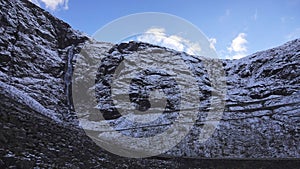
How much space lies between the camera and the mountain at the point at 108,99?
15.5 metres

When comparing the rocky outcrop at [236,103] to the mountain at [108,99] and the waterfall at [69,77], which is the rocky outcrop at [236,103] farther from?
the waterfall at [69,77]

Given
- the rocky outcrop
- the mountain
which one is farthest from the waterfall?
the rocky outcrop

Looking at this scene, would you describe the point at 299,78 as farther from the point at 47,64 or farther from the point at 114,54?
the point at 47,64

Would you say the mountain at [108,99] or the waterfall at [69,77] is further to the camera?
the waterfall at [69,77]

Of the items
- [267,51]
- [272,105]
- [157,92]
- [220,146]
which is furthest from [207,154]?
[267,51]

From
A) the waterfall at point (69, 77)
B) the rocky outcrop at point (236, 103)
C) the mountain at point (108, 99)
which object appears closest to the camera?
the mountain at point (108, 99)

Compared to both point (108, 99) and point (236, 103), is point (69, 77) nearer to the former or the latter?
point (108, 99)

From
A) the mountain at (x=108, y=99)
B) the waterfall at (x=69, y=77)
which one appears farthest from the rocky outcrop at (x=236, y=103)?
the waterfall at (x=69, y=77)

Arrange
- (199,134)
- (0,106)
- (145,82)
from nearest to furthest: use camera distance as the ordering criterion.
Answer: (0,106)
(199,134)
(145,82)

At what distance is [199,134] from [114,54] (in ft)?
108

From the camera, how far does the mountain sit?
51.0 ft

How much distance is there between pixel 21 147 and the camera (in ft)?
39.8

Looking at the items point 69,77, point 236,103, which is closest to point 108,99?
point 69,77

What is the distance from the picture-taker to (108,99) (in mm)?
41125
